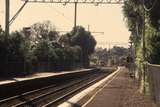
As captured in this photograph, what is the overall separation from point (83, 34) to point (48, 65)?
5688cm

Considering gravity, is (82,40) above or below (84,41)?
above

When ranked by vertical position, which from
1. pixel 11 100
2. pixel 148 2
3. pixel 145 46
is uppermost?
pixel 148 2

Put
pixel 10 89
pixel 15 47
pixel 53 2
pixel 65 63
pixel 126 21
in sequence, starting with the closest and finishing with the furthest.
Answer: pixel 10 89, pixel 126 21, pixel 15 47, pixel 53 2, pixel 65 63

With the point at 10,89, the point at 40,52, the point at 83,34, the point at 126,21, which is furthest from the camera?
the point at 83,34

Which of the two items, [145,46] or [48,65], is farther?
[48,65]

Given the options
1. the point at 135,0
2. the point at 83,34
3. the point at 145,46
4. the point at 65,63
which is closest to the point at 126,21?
the point at 135,0

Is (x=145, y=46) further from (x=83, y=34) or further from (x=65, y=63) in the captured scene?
(x=83, y=34)

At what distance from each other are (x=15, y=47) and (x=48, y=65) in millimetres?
31545

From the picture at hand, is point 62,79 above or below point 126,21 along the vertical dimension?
below

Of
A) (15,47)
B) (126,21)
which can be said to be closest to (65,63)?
(15,47)

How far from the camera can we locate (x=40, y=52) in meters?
92.8

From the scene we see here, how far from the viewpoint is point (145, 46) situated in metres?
34.9

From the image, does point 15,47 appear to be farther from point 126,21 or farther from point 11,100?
point 11,100

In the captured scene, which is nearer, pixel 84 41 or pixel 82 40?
pixel 82 40
